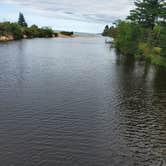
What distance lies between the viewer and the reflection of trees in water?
80.7ft

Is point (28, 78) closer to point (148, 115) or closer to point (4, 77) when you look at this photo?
point (4, 77)

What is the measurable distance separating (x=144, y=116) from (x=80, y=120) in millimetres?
8221

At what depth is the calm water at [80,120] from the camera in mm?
23391

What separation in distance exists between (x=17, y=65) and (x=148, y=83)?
3058 cm

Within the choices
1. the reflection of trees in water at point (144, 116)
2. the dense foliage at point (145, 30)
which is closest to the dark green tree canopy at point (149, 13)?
the dense foliage at point (145, 30)

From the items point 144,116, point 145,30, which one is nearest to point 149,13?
point 145,30

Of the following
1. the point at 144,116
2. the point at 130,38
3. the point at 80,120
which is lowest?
the point at 144,116

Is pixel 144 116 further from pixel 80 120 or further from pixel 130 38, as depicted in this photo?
pixel 130 38

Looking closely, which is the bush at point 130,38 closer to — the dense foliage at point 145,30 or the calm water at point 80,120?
the dense foliage at point 145,30

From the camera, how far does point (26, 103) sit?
35.7 metres

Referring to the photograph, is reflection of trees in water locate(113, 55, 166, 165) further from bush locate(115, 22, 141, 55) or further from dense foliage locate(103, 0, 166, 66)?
bush locate(115, 22, 141, 55)

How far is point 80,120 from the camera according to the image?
31172 mm

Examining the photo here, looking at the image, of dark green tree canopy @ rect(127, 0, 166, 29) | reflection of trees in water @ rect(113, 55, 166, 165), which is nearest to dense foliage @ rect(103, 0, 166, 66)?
dark green tree canopy @ rect(127, 0, 166, 29)

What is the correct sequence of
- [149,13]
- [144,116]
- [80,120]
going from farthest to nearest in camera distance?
[149,13] < [144,116] < [80,120]
